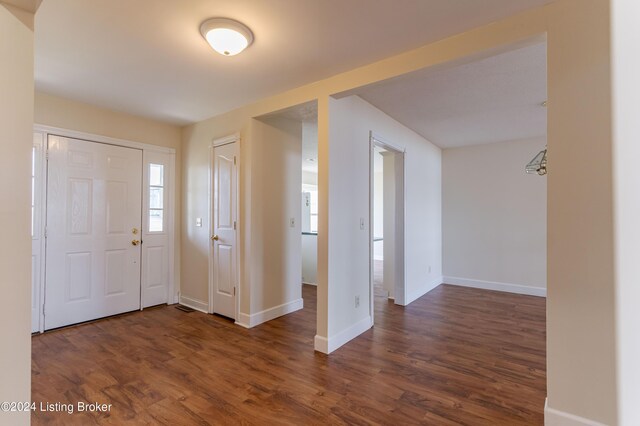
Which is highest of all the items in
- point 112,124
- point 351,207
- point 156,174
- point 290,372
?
point 112,124

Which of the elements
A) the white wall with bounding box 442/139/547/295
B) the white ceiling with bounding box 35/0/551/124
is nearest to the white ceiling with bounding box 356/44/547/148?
the white ceiling with bounding box 35/0/551/124

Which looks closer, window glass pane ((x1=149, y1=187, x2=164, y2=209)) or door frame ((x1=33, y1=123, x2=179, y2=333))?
door frame ((x1=33, y1=123, x2=179, y2=333))

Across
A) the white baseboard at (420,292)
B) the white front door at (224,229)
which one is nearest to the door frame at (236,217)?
the white front door at (224,229)

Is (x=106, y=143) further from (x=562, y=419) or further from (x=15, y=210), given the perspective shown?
(x=562, y=419)

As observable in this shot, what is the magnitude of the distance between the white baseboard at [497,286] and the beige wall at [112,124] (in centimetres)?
467

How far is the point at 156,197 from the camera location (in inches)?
166

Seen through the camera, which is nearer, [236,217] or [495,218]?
[236,217]

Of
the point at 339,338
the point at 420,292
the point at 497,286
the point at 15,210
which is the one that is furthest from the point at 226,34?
the point at 497,286

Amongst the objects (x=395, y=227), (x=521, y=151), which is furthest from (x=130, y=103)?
(x=521, y=151)

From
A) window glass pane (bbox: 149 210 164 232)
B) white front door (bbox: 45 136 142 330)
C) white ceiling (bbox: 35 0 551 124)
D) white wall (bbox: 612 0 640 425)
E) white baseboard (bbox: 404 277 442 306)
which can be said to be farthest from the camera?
white baseboard (bbox: 404 277 442 306)

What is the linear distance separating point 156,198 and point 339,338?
307cm

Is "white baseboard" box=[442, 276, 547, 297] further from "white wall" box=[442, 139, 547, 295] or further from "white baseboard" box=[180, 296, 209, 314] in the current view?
→ "white baseboard" box=[180, 296, 209, 314]

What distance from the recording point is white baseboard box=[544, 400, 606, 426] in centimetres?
168

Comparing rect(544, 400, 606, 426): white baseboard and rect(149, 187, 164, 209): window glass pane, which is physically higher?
rect(149, 187, 164, 209): window glass pane
